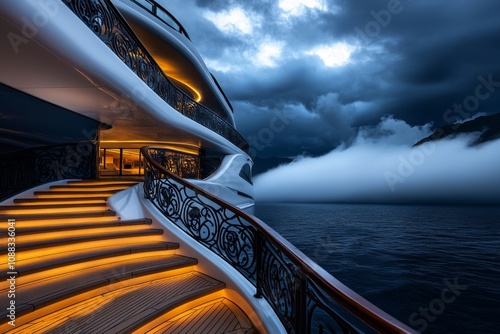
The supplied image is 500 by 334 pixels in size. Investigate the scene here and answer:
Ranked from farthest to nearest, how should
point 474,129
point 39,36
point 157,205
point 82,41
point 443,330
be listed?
point 474,129 < point 443,330 < point 157,205 < point 82,41 < point 39,36

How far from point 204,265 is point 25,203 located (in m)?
3.74

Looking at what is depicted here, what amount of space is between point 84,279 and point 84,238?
2.66 feet

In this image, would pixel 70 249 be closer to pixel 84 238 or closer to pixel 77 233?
pixel 84 238

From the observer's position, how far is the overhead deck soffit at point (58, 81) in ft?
10.9

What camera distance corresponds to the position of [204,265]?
3.55 m

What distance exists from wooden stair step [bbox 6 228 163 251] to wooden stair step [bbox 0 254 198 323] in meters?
0.45

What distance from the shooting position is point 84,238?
3.38 m

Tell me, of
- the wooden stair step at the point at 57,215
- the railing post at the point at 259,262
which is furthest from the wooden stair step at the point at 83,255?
the railing post at the point at 259,262

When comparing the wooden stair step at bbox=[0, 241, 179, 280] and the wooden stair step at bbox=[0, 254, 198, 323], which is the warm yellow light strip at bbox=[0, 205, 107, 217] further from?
the wooden stair step at bbox=[0, 254, 198, 323]

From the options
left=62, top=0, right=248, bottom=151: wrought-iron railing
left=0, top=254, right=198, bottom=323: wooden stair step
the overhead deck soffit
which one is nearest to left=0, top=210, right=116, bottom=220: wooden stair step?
left=0, top=254, right=198, bottom=323: wooden stair step

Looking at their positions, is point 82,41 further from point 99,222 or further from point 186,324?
point 186,324

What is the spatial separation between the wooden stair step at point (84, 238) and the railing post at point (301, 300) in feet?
8.92

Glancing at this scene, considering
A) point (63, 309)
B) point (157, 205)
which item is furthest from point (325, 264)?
point (63, 309)

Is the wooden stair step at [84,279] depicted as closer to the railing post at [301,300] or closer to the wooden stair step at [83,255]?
the wooden stair step at [83,255]
